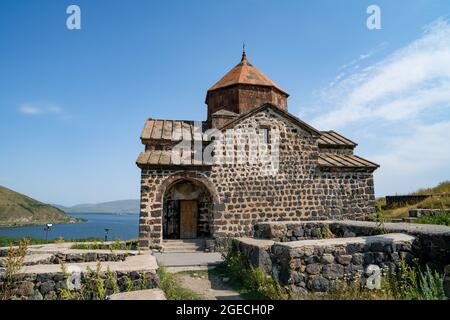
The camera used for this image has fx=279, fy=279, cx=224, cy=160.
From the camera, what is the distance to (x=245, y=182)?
12.9 m

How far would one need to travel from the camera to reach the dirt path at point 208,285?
548cm

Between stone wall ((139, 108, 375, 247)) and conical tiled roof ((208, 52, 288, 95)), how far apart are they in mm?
3974

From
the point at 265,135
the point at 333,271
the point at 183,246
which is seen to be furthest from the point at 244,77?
the point at 333,271

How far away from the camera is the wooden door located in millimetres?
13836

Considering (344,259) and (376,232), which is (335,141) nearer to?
(376,232)

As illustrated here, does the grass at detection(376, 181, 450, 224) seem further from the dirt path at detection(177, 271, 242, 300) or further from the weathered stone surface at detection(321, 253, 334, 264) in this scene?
the weathered stone surface at detection(321, 253, 334, 264)

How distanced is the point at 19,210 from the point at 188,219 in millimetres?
118686

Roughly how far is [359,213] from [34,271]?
13.4 m

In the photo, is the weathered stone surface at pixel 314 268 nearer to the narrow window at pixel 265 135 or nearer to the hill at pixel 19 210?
the narrow window at pixel 265 135

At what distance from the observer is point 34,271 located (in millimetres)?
4457

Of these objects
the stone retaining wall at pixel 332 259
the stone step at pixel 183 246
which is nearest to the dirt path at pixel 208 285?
the stone retaining wall at pixel 332 259

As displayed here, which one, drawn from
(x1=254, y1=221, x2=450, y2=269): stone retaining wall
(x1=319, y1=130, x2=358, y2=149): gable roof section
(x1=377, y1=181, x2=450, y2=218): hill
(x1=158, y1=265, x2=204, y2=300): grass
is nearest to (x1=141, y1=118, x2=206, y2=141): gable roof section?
(x1=319, y1=130, x2=358, y2=149): gable roof section

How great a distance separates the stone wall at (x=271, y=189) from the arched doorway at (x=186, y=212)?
1449 millimetres
